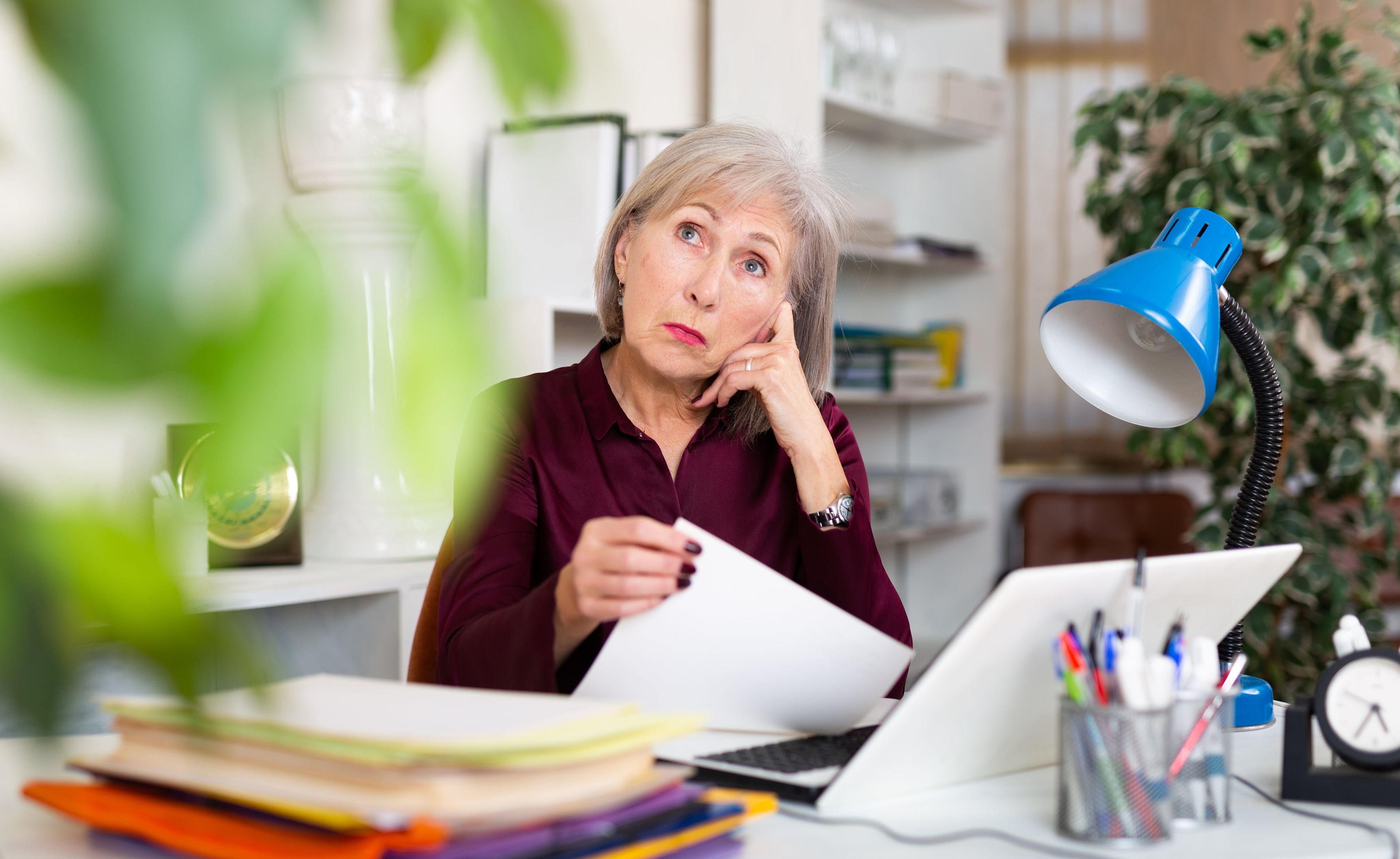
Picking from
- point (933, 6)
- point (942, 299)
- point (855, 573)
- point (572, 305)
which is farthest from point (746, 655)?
point (933, 6)

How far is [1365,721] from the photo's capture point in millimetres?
930

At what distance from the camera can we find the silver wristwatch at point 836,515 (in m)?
1.47

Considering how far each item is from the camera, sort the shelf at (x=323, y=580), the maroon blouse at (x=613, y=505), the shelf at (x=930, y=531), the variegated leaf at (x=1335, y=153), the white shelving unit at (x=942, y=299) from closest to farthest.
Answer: the maroon blouse at (x=613, y=505) → the shelf at (x=323, y=580) → the variegated leaf at (x=1335, y=153) → the shelf at (x=930, y=531) → the white shelving unit at (x=942, y=299)

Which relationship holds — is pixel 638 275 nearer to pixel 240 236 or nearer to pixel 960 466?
pixel 240 236

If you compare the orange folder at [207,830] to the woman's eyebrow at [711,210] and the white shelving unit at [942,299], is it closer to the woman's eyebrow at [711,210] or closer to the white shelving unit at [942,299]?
the woman's eyebrow at [711,210]

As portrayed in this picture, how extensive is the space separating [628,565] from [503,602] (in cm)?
38

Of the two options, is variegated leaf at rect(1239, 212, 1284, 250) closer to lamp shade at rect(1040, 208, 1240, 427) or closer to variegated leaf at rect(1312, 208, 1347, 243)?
variegated leaf at rect(1312, 208, 1347, 243)

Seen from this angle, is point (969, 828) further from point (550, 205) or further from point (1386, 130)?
point (1386, 130)

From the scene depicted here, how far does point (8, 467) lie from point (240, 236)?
0.23ft

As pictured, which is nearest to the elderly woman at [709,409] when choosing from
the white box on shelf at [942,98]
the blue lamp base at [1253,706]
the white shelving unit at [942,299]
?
the blue lamp base at [1253,706]

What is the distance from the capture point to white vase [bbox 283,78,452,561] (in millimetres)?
223

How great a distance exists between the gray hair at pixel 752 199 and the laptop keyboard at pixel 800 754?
0.61m

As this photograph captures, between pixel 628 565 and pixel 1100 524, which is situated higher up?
pixel 628 565

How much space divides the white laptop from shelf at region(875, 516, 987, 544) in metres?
2.39
